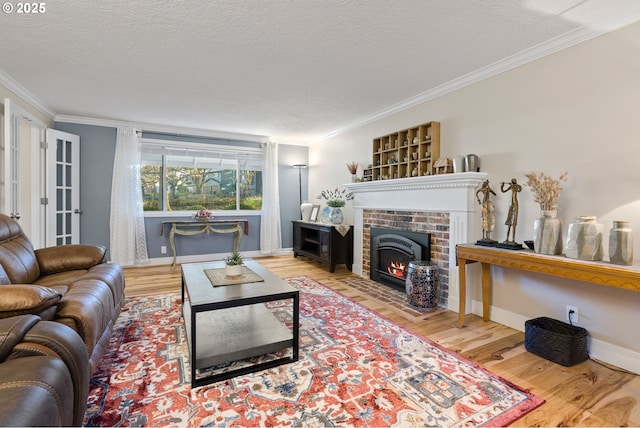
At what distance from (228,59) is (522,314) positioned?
338cm

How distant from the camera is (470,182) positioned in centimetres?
284

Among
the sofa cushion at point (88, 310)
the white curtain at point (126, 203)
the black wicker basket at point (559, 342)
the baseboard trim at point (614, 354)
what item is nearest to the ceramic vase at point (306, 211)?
the white curtain at point (126, 203)

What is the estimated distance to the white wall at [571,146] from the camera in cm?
201

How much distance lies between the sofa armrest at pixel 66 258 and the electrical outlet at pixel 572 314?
12.9ft

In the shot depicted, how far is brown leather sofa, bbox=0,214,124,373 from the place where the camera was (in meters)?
1.34

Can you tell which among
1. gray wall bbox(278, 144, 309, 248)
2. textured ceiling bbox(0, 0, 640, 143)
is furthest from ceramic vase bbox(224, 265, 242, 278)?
gray wall bbox(278, 144, 309, 248)

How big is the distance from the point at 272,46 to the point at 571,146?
8.00 feet

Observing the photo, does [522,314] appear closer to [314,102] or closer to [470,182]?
[470,182]

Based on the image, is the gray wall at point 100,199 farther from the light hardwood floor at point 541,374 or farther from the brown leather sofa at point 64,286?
the light hardwood floor at point 541,374

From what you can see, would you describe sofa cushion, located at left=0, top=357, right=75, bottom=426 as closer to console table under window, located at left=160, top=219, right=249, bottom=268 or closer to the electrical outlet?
the electrical outlet

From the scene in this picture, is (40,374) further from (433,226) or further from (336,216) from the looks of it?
(336,216)

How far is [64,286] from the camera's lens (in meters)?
2.09

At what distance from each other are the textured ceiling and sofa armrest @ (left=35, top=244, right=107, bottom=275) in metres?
1.69

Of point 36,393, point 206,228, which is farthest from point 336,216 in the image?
point 36,393
